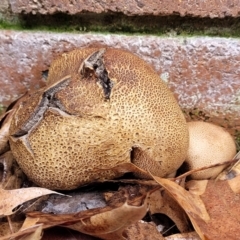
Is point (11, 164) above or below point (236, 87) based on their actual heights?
below

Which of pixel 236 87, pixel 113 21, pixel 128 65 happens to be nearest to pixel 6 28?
pixel 113 21

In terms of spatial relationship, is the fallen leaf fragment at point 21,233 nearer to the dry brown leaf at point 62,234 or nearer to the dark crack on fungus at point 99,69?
the dry brown leaf at point 62,234

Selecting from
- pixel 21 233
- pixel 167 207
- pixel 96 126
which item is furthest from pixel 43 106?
pixel 167 207

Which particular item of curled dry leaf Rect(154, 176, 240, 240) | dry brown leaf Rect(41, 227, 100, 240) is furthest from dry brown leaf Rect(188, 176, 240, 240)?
dry brown leaf Rect(41, 227, 100, 240)

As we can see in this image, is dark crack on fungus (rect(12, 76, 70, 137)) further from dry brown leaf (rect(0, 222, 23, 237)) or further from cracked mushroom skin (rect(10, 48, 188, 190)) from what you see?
dry brown leaf (rect(0, 222, 23, 237))

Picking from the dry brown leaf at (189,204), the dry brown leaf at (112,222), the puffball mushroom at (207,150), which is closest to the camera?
the dry brown leaf at (112,222)

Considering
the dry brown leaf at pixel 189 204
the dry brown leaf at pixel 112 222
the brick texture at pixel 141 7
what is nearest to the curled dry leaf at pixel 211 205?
the dry brown leaf at pixel 189 204

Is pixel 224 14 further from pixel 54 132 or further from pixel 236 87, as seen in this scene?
pixel 54 132
